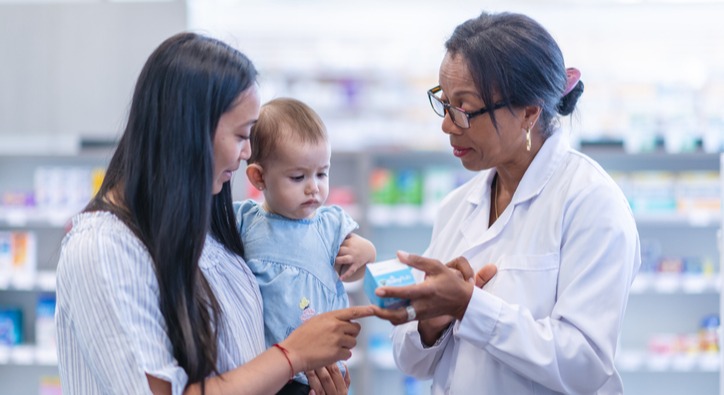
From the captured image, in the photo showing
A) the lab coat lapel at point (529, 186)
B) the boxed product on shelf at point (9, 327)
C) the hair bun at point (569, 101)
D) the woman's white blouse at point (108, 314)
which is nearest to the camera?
the woman's white blouse at point (108, 314)

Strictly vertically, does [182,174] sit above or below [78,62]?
above

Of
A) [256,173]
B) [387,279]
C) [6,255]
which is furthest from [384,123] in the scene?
[387,279]

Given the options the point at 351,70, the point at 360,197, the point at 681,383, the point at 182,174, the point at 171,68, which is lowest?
the point at 681,383

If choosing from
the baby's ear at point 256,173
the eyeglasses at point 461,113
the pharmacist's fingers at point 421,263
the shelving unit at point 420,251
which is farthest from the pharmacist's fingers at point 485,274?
the shelving unit at point 420,251

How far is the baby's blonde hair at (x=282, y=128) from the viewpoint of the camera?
6.52 ft

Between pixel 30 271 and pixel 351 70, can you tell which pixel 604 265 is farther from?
pixel 351 70

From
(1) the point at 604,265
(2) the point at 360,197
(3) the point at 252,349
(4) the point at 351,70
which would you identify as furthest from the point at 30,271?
(1) the point at 604,265

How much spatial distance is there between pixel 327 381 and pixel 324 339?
0.26 m

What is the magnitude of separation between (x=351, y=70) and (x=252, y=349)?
17.3 feet

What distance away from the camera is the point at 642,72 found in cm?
645

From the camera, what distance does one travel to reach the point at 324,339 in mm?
1662

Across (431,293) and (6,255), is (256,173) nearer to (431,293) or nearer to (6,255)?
(431,293)

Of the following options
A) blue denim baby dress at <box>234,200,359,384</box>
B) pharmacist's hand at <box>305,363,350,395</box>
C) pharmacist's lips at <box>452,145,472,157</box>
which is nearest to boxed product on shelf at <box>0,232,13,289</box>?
blue denim baby dress at <box>234,200,359,384</box>

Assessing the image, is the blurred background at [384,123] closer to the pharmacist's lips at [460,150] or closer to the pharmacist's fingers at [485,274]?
the pharmacist's lips at [460,150]
